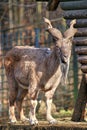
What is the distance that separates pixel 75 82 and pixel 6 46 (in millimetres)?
3024

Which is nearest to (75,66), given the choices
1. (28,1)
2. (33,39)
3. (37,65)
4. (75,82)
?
(75,82)

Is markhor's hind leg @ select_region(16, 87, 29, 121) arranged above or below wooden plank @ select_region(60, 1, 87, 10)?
below

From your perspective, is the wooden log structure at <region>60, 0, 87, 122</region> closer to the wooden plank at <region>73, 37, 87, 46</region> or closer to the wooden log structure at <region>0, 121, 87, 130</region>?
the wooden plank at <region>73, 37, 87, 46</region>

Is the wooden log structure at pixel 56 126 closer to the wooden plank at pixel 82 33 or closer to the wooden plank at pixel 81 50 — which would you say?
the wooden plank at pixel 81 50

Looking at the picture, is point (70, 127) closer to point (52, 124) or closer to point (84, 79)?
point (52, 124)

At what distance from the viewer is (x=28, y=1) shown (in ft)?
95.8

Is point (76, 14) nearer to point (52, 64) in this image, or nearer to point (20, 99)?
point (52, 64)

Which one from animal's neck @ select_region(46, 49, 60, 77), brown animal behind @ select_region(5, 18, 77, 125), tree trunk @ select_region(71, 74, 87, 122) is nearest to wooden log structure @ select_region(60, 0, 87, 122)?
tree trunk @ select_region(71, 74, 87, 122)

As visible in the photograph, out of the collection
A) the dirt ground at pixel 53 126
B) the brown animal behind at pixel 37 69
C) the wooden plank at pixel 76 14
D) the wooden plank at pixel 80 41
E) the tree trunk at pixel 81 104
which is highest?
the wooden plank at pixel 76 14

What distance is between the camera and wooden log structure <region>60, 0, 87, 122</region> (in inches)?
477

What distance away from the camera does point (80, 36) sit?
12.2 meters

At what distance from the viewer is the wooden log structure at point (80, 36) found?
1212 cm

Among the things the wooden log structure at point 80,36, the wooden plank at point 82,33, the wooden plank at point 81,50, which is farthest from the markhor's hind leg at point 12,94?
the wooden plank at point 82,33

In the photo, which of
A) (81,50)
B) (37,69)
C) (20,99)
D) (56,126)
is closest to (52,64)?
(37,69)
